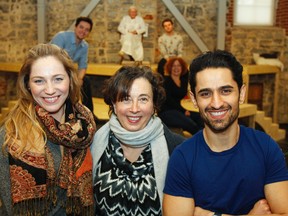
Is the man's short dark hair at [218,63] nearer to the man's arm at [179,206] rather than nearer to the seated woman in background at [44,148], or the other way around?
the man's arm at [179,206]

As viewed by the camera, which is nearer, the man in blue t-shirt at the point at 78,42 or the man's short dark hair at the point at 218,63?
the man's short dark hair at the point at 218,63

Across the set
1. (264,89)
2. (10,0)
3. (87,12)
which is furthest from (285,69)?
(10,0)

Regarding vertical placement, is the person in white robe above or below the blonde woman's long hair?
above

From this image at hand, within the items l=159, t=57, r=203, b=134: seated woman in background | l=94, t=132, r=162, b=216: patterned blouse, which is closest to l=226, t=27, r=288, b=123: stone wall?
l=159, t=57, r=203, b=134: seated woman in background

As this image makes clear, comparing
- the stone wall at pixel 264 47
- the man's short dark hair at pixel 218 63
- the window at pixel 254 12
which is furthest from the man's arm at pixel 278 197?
the window at pixel 254 12

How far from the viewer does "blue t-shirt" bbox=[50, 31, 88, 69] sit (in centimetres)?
504

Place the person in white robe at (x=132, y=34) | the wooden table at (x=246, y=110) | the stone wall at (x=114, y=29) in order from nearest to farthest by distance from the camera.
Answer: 1. the wooden table at (x=246, y=110)
2. the person in white robe at (x=132, y=34)
3. the stone wall at (x=114, y=29)

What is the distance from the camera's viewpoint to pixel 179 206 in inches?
65.4

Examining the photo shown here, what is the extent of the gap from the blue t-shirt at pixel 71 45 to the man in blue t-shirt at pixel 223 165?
361cm

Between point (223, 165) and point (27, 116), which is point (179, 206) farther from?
point (27, 116)

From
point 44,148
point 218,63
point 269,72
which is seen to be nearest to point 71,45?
point 44,148

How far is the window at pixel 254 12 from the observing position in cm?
916

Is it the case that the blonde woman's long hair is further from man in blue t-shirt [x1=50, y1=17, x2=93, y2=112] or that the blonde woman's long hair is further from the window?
the window

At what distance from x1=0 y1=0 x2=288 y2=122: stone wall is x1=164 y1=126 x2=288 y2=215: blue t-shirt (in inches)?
280
